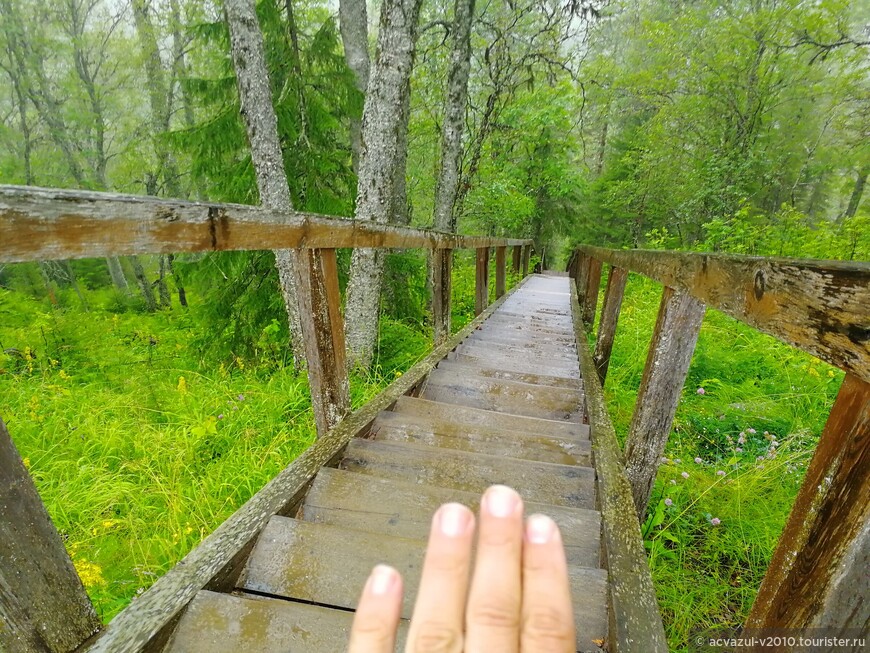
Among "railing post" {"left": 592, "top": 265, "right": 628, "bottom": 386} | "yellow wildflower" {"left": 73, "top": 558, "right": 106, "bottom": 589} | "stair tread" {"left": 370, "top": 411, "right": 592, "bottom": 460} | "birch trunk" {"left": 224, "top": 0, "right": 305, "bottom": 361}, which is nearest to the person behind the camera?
"yellow wildflower" {"left": 73, "top": 558, "right": 106, "bottom": 589}

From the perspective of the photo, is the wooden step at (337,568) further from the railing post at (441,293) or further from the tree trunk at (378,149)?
the tree trunk at (378,149)

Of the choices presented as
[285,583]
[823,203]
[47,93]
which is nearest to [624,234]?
[823,203]

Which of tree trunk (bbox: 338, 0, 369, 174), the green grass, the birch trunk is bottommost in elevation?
the green grass

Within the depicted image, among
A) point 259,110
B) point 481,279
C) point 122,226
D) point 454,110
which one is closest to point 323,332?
point 122,226

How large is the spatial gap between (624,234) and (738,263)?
18110 mm

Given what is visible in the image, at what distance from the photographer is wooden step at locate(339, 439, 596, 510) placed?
181cm

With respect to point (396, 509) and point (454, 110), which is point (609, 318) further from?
point (454, 110)

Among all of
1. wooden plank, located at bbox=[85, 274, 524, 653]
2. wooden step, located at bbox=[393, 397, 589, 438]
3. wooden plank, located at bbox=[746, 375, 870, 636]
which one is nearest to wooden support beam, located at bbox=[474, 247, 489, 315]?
wooden step, located at bbox=[393, 397, 589, 438]

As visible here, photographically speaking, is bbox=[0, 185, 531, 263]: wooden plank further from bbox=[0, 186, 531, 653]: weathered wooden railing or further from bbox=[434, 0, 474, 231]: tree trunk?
bbox=[434, 0, 474, 231]: tree trunk

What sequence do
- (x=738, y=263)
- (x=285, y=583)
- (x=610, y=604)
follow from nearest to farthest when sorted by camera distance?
(x=738, y=263) < (x=610, y=604) < (x=285, y=583)

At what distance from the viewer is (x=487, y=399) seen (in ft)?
9.54

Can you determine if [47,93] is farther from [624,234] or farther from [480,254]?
[624,234]

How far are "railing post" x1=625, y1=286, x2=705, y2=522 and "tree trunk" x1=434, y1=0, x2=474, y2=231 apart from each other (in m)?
5.92

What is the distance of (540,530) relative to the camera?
48 cm
